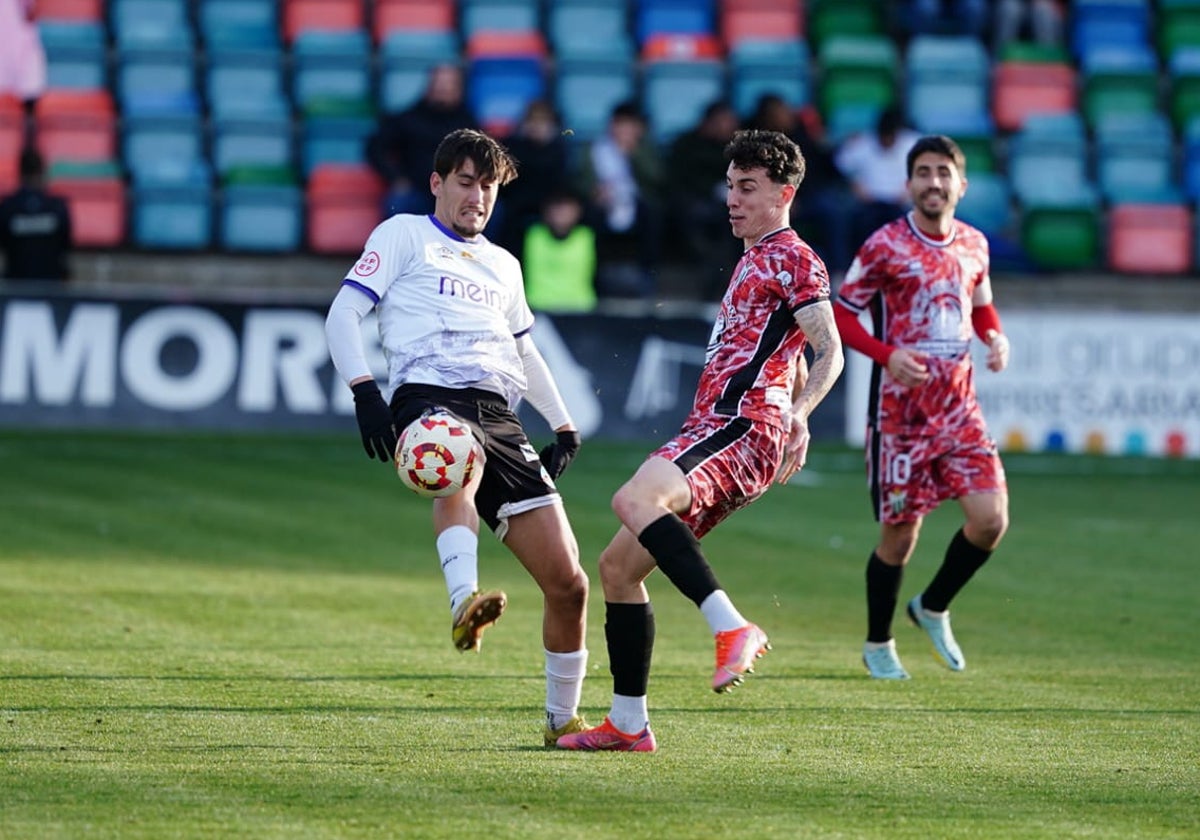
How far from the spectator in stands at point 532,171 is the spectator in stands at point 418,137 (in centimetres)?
68

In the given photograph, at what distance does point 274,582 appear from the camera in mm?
11508

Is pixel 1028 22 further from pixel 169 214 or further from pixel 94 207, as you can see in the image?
pixel 94 207

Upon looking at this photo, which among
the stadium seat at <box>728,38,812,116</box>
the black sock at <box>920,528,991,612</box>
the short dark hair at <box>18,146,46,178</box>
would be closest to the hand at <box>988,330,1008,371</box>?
the black sock at <box>920,528,991,612</box>

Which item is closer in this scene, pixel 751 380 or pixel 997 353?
pixel 751 380

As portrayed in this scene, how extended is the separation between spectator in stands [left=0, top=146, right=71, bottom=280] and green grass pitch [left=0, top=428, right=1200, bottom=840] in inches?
141

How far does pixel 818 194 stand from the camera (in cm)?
2047

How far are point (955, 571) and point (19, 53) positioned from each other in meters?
14.4

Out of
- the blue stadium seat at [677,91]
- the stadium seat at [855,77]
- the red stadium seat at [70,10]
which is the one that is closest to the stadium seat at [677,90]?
the blue stadium seat at [677,91]

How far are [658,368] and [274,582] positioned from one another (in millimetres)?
7702

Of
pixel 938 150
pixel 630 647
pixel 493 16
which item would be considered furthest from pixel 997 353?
pixel 493 16

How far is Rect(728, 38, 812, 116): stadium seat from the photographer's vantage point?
22.7m

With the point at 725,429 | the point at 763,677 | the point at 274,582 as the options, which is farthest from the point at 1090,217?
the point at 725,429

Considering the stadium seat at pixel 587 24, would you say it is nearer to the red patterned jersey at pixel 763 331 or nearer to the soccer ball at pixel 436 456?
the red patterned jersey at pixel 763 331

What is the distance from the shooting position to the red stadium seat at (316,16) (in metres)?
22.8
